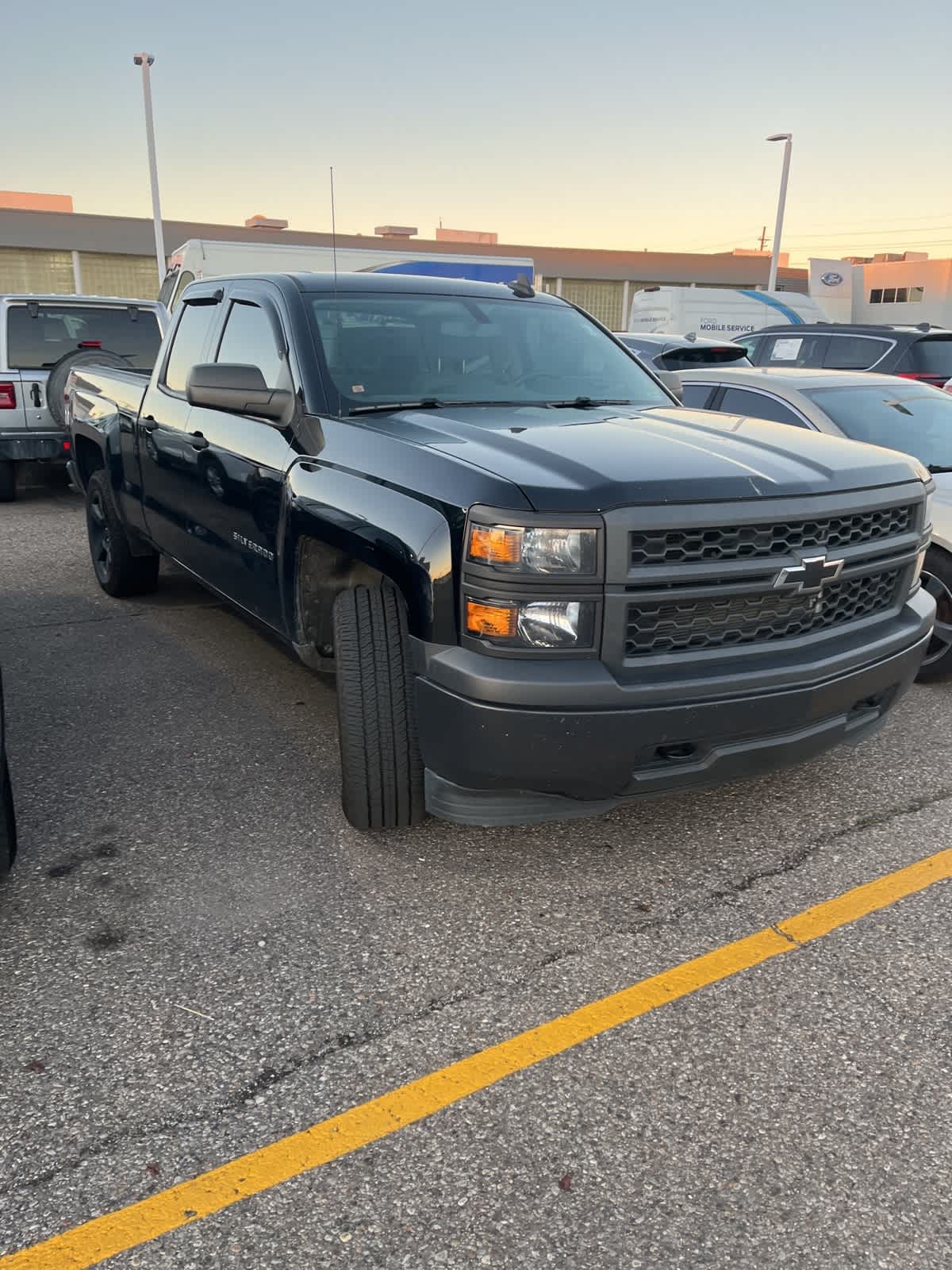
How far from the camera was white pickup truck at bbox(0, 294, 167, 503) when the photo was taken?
9.31 metres

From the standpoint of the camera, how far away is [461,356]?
3980 millimetres

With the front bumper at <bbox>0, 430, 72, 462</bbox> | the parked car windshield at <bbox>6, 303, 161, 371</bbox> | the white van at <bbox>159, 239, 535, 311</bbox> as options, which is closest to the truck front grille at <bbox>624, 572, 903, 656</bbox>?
the parked car windshield at <bbox>6, 303, 161, 371</bbox>

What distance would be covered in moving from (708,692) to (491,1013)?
3.43ft

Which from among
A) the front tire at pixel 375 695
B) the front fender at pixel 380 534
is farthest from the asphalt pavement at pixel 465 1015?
the front fender at pixel 380 534

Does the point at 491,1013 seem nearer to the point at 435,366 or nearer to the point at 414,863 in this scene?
the point at 414,863

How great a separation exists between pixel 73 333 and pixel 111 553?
4453 mm

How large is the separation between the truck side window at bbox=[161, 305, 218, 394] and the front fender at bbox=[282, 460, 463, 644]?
5.16 ft

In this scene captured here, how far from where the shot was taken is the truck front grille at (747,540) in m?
2.71

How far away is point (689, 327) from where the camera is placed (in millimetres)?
20719

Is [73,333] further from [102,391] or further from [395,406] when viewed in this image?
[395,406]

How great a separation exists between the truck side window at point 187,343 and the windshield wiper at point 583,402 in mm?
1805

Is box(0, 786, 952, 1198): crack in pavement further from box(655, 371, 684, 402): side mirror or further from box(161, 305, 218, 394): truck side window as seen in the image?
box(161, 305, 218, 394): truck side window

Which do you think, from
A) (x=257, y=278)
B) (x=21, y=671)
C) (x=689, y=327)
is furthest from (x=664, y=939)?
(x=689, y=327)

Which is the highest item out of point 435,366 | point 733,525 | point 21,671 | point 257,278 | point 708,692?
point 257,278
